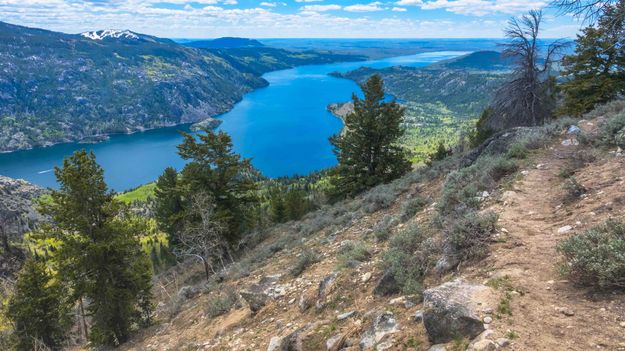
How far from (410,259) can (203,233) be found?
18203mm

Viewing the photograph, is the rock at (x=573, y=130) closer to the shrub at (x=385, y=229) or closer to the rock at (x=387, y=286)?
the shrub at (x=385, y=229)

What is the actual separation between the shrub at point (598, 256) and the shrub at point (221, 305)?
1007 cm

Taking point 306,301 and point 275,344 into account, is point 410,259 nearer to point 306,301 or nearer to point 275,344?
point 306,301

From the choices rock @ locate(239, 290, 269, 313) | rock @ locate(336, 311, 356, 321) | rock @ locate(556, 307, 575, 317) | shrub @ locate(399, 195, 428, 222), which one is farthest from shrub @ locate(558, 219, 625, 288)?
rock @ locate(239, 290, 269, 313)

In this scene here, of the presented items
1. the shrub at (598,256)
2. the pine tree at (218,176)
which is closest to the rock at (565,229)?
the shrub at (598,256)

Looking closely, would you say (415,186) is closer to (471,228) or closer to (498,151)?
(498,151)

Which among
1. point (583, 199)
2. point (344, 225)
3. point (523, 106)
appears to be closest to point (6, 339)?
point (344, 225)

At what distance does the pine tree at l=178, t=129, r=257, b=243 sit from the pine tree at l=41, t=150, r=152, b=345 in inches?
423

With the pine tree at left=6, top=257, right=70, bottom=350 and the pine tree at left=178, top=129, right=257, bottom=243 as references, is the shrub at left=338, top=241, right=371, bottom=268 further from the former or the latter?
the pine tree at left=6, top=257, right=70, bottom=350

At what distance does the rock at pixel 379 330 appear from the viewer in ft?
21.9

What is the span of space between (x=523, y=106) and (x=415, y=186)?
11.2 meters

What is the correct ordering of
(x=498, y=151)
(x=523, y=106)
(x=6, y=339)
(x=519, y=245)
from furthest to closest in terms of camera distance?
1. (x=6, y=339)
2. (x=523, y=106)
3. (x=498, y=151)
4. (x=519, y=245)

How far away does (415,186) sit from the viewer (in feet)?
65.9

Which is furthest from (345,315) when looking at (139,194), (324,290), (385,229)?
(139,194)
